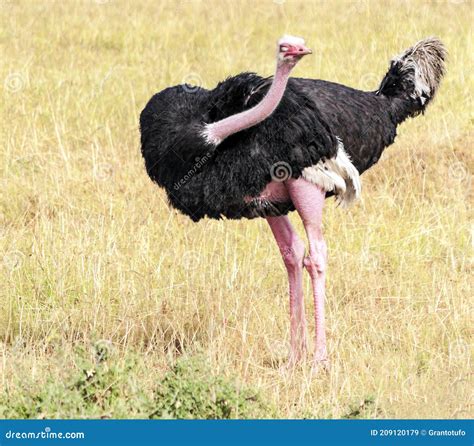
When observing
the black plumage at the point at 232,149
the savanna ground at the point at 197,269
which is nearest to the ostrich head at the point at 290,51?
the black plumage at the point at 232,149

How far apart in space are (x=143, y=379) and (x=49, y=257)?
1.62 meters

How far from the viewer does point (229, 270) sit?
6977 mm

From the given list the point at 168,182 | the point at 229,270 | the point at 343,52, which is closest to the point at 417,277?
the point at 229,270

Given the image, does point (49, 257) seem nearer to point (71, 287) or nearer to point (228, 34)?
point (71, 287)

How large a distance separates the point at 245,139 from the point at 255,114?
6.4 inches

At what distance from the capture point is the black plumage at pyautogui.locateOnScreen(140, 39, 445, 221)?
5.67 m

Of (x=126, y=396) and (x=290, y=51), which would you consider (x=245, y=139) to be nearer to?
(x=290, y=51)

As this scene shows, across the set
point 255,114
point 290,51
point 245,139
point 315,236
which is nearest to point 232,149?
point 245,139

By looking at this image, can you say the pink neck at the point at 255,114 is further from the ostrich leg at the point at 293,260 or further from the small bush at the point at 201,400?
the small bush at the point at 201,400

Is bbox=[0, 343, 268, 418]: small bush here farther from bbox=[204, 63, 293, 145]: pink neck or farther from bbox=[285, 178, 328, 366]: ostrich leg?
bbox=[204, 63, 293, 145]: pink neck

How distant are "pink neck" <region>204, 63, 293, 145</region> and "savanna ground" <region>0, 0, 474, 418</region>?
1.03m

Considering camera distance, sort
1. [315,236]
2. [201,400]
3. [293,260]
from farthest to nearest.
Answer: [293,260], [315,236], [201,400]

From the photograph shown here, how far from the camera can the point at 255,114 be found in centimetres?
564

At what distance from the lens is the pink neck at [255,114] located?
5.64 meters
